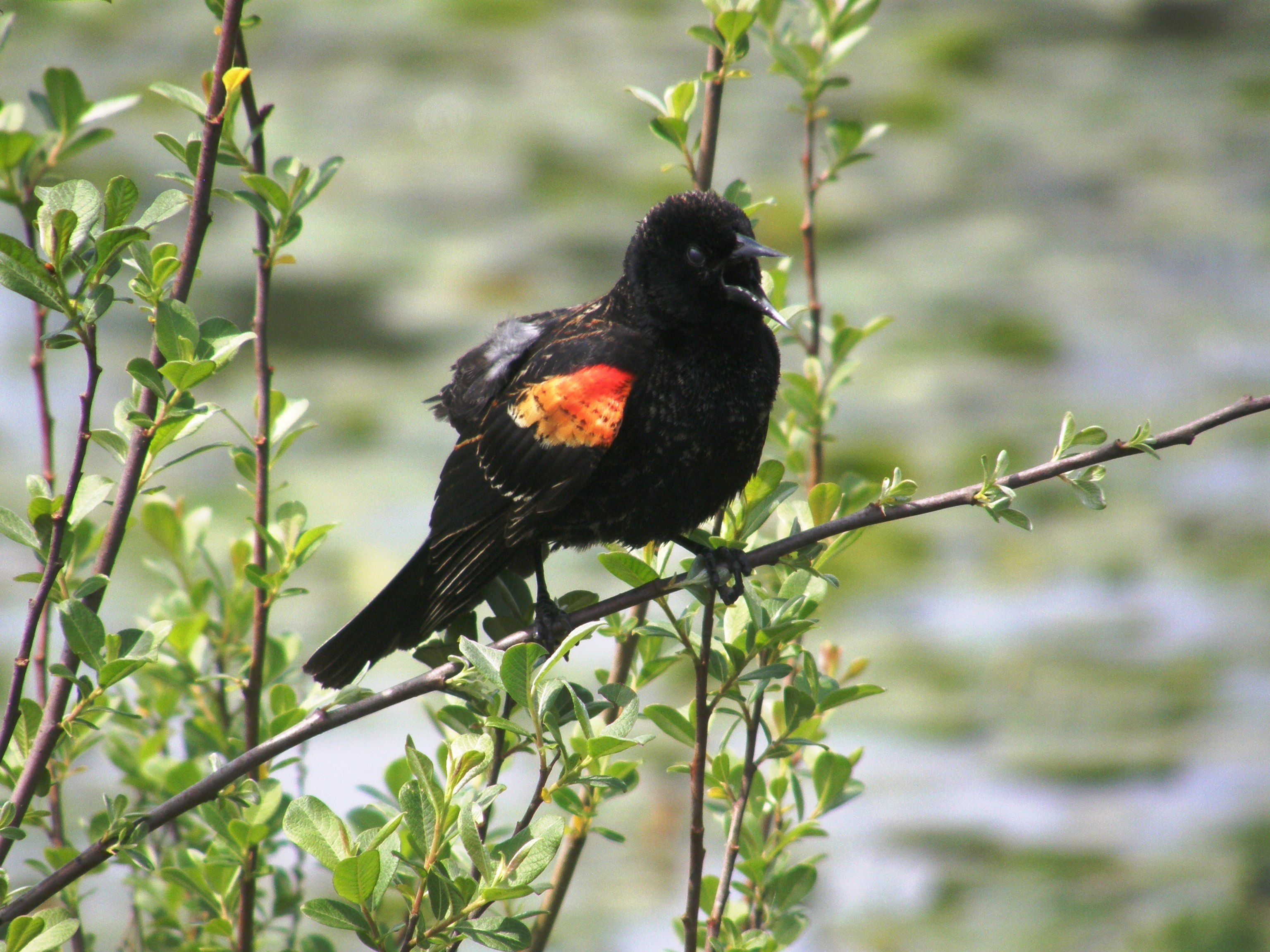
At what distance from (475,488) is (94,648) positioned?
658 mm

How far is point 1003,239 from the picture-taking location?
5184 mm

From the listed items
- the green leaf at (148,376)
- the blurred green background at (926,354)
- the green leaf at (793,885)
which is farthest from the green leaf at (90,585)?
the blurred green background at (926,354)

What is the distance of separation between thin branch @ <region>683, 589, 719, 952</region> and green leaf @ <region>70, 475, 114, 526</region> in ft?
1.79

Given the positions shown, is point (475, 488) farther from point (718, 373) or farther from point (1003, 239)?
point (1003, 239)

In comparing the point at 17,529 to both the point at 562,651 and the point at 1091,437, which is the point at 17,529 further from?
the point at 1091,437

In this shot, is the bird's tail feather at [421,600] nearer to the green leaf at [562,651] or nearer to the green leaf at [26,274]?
the green leaf at [562,651]

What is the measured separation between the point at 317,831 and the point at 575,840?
1.36 feet

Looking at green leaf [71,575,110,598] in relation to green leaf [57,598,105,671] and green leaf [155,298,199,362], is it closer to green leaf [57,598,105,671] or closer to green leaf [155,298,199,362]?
green leaf [57,598,105,671]

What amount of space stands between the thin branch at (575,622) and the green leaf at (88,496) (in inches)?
9.9

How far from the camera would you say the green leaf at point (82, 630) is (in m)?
1.05

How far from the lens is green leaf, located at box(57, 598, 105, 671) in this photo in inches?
41.4

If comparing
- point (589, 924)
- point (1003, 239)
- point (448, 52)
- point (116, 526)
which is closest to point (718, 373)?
point (116, 526)

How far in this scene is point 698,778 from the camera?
1182 mm

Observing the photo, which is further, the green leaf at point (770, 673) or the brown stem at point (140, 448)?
the green leaf at point (770, 673)
